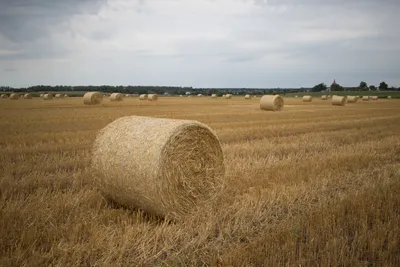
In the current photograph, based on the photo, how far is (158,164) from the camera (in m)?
5.53

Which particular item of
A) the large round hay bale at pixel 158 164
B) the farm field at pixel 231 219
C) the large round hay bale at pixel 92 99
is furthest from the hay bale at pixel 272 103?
the large round hay bale at pixel 158 164

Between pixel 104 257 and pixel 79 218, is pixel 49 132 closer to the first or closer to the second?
pixel 79 218

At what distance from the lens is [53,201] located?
5.82 metres

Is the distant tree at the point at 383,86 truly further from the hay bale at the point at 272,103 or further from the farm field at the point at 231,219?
the farm field at the point at 231,219

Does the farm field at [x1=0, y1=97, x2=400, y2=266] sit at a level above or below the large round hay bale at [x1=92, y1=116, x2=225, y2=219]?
below

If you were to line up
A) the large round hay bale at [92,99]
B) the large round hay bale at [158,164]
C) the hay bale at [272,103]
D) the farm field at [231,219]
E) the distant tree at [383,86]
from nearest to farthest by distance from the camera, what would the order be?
the farm field at [231,219] < the large round hay bale at [158,164] < the hay bale at [272,103] < the large round hay bale at [92,99] < the distant tree at [383,86]

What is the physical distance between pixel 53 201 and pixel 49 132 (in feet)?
27.6

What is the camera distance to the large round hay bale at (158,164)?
5.60 m

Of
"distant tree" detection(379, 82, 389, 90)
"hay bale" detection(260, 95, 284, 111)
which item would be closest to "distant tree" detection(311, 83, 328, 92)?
"distant tree" detection(379, 82, 389, 90)

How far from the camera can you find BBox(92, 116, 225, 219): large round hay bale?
5598 millimetres

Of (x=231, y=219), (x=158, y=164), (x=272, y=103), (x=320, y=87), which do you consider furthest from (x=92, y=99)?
(x=320, y=87)

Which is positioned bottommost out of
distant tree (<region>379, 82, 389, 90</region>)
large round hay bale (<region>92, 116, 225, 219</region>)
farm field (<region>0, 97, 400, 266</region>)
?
farm field (<region>0, 97, 400, 266</region>)

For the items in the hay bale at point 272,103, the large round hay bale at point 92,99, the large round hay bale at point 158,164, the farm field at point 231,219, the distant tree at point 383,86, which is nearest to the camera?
the farm field at point 231,219

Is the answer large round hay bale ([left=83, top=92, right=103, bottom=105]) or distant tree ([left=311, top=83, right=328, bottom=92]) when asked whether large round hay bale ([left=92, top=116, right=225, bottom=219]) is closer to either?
large round hay bale ([left=83, top=92, right=103, bottom=105])
